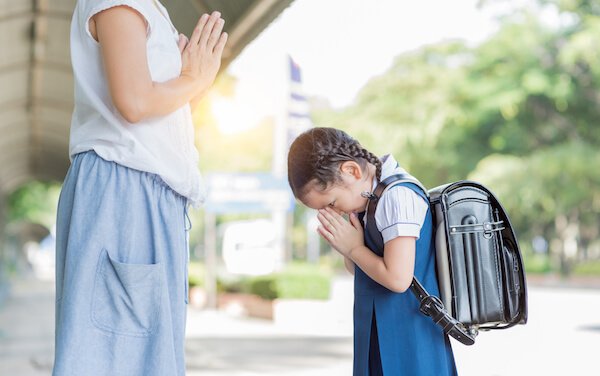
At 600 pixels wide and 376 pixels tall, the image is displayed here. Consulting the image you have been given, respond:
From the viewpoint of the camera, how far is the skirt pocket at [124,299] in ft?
5.24

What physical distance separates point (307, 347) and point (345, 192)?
7942 mm

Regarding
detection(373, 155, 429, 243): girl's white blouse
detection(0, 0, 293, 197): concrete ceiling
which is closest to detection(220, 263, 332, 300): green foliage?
detection(0, 0, 293, 197): concrete ceiling

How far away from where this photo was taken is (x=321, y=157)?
6.84 feet

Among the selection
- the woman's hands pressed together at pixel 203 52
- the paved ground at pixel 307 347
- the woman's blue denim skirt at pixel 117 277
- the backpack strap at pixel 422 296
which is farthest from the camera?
the paved ground at pixel 307 347

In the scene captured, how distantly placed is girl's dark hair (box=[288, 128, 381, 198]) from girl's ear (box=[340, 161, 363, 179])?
0.01 m

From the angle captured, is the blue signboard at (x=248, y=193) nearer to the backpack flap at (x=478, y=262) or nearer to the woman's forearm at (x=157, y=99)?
the backpack flap at (x=478, y=262)

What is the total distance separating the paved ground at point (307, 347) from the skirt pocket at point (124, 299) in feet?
19.0

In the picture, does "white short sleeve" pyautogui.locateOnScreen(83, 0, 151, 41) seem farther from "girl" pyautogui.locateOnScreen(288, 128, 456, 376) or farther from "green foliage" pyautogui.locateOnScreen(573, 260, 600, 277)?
"green foliage" pyautogui.locateOnScreen(573, 260, 600, 277)

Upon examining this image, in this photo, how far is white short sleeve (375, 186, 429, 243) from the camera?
1996mm

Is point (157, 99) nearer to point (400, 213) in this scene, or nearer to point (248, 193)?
point (400, 213)

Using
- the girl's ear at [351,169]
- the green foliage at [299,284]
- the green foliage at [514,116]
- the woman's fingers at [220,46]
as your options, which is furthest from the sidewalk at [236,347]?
the green foliage at [514,116]

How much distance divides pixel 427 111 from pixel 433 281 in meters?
26.2

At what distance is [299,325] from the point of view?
13375 mm

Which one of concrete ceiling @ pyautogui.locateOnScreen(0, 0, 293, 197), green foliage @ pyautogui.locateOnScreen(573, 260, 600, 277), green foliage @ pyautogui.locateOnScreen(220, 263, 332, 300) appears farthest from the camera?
green foliage @ pyautogui.locateOnScreen(573, 260, 600, 277)
